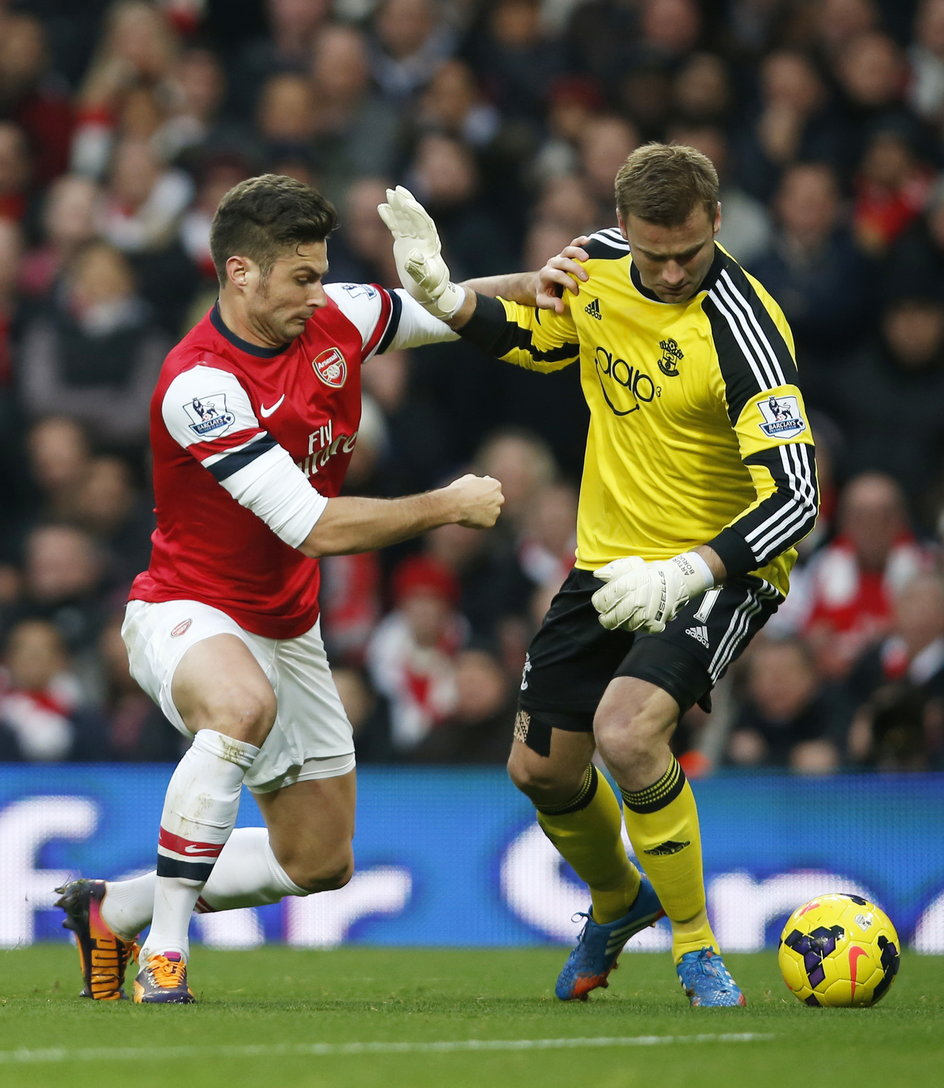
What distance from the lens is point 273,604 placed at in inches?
223

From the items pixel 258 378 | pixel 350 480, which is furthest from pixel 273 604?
pixel 350 480

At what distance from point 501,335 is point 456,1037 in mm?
2338

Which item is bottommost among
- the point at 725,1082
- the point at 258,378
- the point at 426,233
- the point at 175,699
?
the point at 725,1082

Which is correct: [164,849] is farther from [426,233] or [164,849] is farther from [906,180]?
[906,180]

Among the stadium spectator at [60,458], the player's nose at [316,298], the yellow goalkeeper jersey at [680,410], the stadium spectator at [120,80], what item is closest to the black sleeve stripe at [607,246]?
the yellow goalkeeper jersey at [680,410]

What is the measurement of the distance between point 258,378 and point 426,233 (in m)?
0.78

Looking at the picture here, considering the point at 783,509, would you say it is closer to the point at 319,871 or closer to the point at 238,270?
the point at 238,270

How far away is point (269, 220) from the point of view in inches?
210

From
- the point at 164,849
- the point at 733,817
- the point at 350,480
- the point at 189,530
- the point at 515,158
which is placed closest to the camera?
the point at 164,849

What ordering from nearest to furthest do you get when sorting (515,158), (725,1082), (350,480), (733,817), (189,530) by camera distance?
1. (725,1082)
2. (189,530)
3. (733,817)
4. (350,480)
5. (515,158)

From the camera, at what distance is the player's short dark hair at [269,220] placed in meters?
5.34

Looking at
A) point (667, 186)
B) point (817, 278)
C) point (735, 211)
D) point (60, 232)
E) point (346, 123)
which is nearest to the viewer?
point (667, 186)

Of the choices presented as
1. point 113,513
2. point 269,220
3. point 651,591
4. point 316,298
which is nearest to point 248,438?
point 316,298

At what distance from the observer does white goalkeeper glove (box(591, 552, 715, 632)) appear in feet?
16.4
